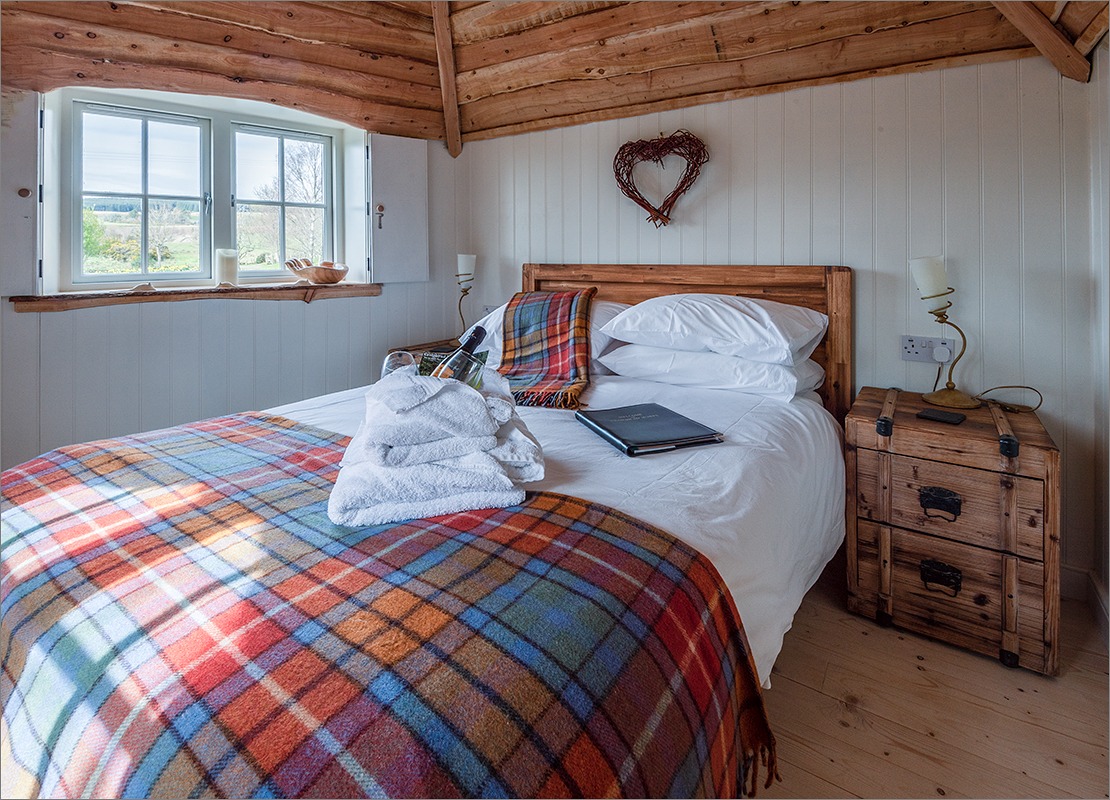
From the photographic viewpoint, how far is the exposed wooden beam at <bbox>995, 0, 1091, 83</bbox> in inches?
71.0

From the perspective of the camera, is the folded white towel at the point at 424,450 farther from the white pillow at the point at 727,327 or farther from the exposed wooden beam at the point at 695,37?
the exposed wooden beam at the point at 695,37

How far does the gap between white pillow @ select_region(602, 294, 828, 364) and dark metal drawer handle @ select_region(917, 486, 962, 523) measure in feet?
1.96

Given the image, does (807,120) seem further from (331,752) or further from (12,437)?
(12,437)

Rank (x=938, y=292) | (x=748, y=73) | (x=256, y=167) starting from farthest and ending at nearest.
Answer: (x=256, y=167)
(x=748, y=73)
(x=938, y=292)

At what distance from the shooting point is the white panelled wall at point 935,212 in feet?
6.72

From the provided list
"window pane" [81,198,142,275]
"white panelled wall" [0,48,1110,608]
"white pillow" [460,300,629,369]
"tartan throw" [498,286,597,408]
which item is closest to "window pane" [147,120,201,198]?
"window pane" [81,198,142,275]

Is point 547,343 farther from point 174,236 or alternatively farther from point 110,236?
point 110,236

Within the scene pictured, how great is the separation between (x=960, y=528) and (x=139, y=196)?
3448 millimetres

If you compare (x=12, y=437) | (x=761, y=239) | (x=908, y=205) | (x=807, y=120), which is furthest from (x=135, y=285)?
(x=908, y=205)

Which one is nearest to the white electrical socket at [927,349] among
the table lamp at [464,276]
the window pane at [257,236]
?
the table lamp at [464,276]

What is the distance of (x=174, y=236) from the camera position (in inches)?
112

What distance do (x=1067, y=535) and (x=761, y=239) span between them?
1.55 m

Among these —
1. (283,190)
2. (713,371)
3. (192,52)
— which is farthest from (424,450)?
(283,190)

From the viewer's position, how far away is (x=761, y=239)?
2.64 metres
